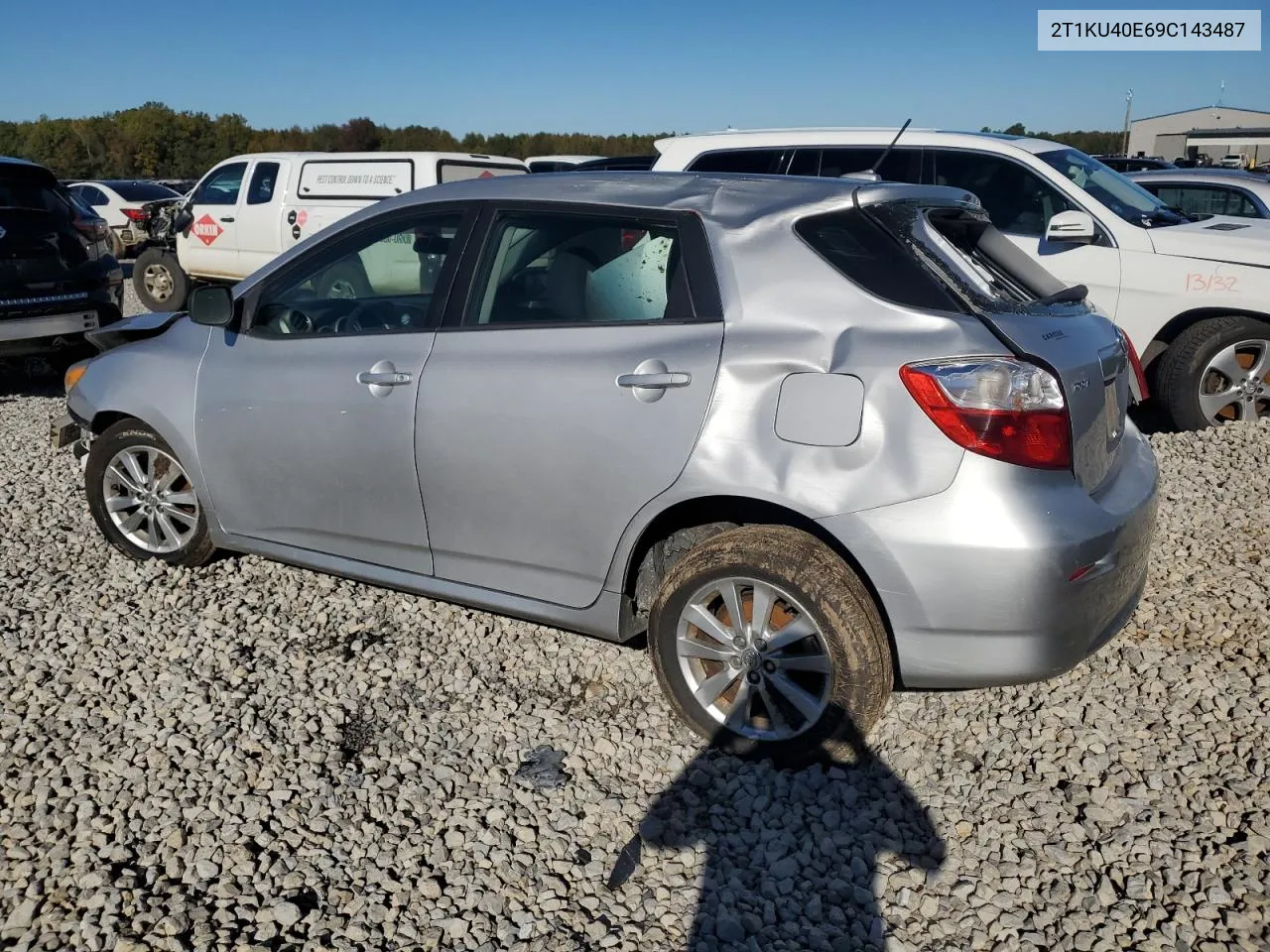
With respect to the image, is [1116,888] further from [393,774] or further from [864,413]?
[393,774]

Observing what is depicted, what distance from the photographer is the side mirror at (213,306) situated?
13.6 ft

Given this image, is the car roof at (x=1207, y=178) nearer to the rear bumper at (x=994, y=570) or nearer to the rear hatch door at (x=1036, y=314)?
the rear hatch door at (x=1036, y=314)

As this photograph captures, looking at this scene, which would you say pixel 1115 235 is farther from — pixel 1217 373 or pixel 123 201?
pixel 123 201

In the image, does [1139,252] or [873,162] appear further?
[873,162]

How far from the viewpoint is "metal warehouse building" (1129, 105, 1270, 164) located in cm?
5188

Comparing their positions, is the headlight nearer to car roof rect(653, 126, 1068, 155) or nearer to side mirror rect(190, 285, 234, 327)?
side mirror rect(190, 285, 234, 327)

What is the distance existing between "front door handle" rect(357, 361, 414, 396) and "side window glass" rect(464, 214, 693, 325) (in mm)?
315

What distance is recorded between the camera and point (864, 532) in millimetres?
2920

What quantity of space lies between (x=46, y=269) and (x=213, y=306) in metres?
4.71

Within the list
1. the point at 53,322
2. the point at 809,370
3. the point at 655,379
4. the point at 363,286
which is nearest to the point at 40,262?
the point at 53,322

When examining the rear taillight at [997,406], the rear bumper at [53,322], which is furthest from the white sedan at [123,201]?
the rear taillight at [997,406]

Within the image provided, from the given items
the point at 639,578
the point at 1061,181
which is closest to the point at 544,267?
the point at 639,578

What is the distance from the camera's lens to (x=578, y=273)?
139 inches

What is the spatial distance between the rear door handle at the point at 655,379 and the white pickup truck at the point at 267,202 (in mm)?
9125
